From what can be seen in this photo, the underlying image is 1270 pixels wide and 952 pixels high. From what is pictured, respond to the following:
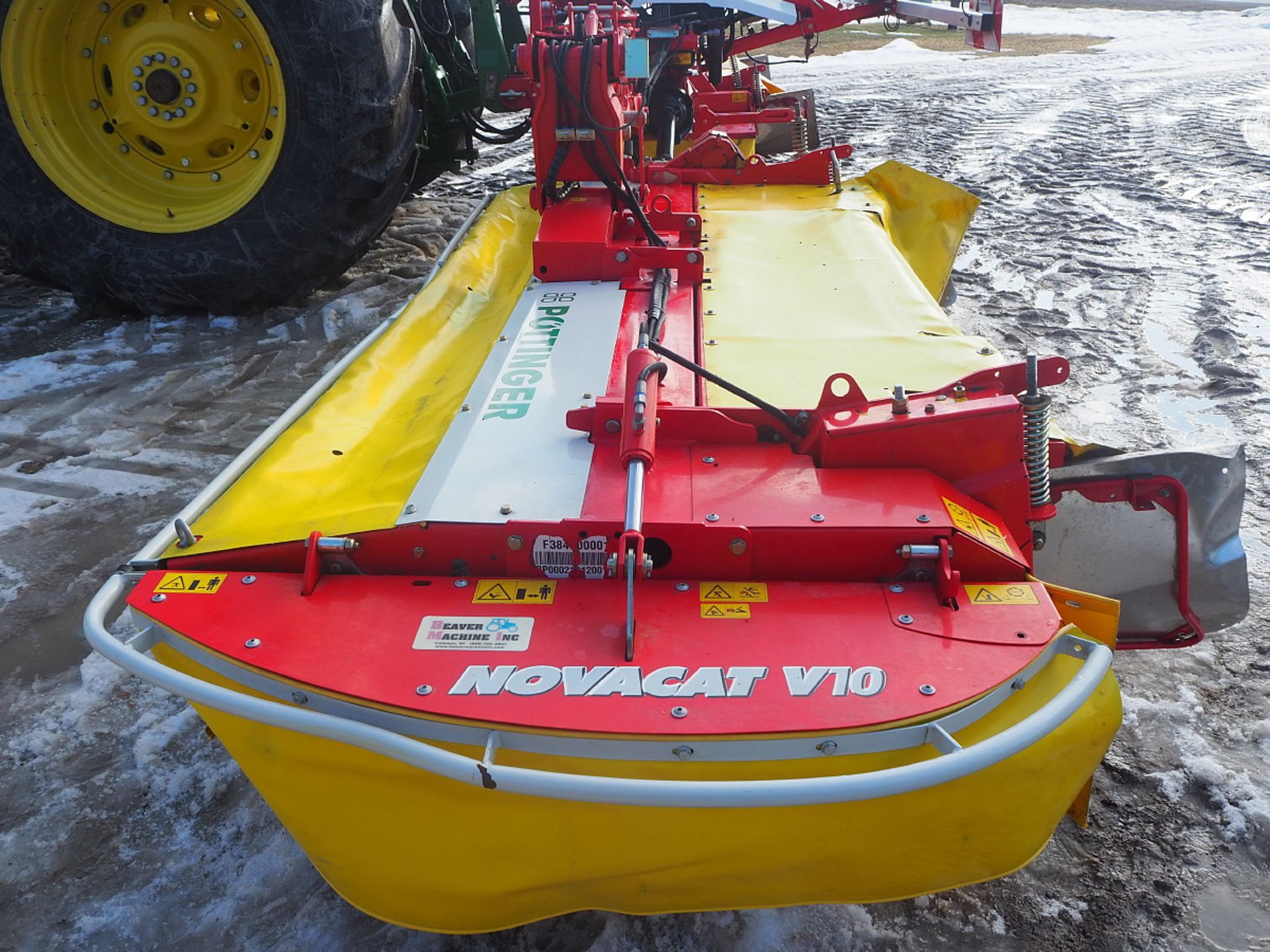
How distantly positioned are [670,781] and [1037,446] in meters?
0.97

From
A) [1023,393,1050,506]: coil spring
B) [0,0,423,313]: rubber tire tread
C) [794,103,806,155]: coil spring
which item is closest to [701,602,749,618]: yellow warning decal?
[1023,393,1050,506]: coil spring

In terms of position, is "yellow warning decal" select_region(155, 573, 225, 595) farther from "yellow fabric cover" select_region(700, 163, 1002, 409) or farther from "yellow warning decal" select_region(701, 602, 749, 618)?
"yellow fabric cover" select_region(700, 163, 1002, 409)

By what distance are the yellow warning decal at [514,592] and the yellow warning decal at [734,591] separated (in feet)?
0.84

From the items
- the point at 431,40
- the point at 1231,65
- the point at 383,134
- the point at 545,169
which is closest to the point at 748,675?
the point at 545,169

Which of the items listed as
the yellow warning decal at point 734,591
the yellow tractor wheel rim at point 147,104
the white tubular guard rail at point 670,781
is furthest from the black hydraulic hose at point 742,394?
the yellow tractor wheel rim at point 147,104

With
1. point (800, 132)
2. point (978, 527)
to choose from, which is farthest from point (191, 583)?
point (800, 132)

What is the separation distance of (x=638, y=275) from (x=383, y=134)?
3.46 ft

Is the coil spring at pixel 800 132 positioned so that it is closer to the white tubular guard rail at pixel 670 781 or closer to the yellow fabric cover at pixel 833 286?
the yellow fabric cover at pixel 833 286

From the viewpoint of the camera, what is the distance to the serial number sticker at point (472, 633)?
1394 millimetres

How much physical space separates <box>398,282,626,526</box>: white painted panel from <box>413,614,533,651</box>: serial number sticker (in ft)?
0.59

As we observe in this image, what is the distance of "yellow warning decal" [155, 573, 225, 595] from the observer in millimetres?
1516

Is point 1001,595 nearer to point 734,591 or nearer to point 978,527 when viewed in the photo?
point 978,527

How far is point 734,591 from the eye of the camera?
4.96ft

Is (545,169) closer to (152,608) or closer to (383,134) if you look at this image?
(383,134)
